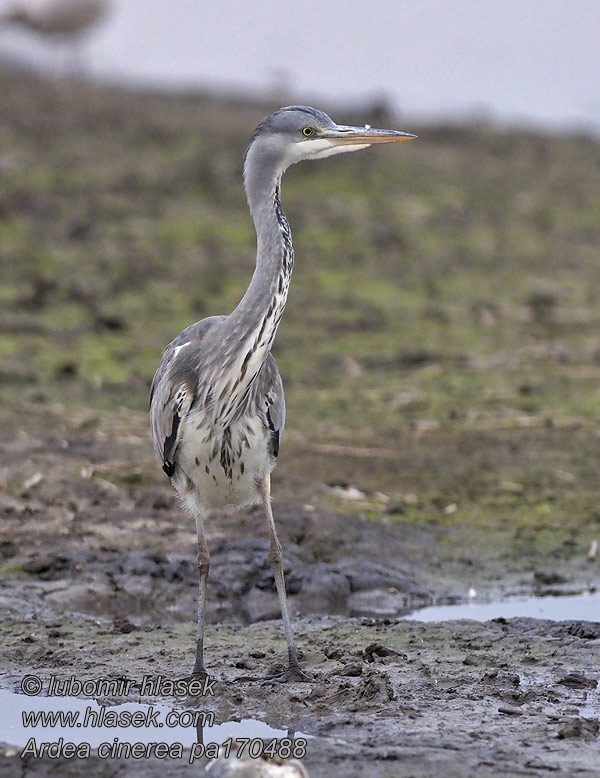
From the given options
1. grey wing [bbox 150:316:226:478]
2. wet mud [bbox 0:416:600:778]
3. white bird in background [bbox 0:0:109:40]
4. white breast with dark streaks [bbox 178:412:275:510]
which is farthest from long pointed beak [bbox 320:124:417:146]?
white bird in background [bbox 0:0:109:40]

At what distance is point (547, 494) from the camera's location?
30.3 ft

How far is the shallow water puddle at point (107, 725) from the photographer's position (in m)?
5.21

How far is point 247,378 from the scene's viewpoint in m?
6.00

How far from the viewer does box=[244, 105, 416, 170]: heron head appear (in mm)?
6195

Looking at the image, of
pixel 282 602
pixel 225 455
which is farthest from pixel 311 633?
pixel 225 455

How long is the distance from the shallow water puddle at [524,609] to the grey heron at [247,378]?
51.4 inches

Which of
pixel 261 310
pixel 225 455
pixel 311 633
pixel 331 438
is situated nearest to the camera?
pixel 261 310

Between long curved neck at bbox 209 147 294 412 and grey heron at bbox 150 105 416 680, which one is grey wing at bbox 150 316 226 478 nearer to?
grey heron at bbox 150 105 416 680

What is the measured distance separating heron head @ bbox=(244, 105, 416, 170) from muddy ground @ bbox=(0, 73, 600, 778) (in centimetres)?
232

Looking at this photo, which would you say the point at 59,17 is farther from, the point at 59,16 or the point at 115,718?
the point at 115,718

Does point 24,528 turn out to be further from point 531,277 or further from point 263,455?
point 531,277

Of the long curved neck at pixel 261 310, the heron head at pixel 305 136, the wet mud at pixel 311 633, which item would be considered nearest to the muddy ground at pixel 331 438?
the wet mud at pixel 311 633

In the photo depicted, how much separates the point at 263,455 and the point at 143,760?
1.75 meters

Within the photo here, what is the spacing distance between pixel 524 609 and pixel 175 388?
7.98 ft
